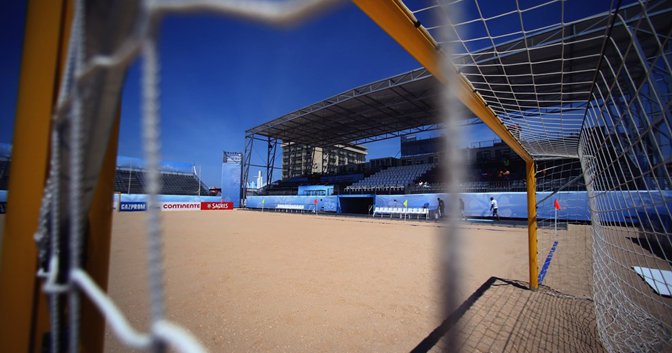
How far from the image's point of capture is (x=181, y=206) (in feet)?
62.6

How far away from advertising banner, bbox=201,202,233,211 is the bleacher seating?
10187 mm

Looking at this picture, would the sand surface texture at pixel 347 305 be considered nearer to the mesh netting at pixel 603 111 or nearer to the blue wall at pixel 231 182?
the mesh netting at pixel 603 111

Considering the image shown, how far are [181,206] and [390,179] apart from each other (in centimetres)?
1623

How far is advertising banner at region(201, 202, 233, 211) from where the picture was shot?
800 inches

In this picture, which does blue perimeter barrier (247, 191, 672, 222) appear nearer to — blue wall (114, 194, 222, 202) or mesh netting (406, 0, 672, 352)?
mesh netting (406, 0, 672, 352)

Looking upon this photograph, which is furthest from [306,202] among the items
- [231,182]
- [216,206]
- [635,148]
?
[635,148]

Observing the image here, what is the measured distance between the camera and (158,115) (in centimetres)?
39

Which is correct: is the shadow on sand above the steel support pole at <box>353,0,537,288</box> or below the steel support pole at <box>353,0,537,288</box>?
below

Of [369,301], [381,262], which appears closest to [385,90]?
[381,262]

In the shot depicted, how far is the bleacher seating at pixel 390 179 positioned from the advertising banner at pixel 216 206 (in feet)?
33.4

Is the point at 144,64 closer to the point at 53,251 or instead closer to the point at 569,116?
the point at 53,251

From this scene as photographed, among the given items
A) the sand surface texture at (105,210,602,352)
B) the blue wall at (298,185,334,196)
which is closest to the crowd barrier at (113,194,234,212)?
the blue wall at (298,185,334,196)

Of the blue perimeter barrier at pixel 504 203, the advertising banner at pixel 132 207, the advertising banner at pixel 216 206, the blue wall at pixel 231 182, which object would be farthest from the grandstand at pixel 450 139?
the blue wall at pixel 231 182

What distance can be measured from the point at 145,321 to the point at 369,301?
6.65ft
